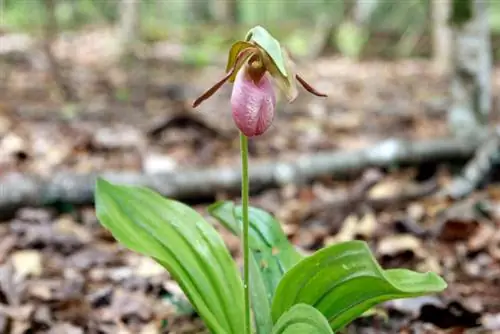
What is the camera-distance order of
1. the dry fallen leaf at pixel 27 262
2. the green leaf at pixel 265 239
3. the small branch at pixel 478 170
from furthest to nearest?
1. the small branch at pixel 478 170
2. the dry fallen leaf at pixel 27 262
3. the green leaf at pixel 265 239

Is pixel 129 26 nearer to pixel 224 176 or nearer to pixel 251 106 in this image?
pixel 224 176

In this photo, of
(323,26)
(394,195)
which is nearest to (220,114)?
(394,195)

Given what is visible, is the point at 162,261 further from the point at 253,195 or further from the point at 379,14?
the point at 379,14

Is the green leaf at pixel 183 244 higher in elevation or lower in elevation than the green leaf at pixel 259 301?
higher

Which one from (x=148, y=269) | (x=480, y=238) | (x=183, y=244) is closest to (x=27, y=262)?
(x=148, y=269)

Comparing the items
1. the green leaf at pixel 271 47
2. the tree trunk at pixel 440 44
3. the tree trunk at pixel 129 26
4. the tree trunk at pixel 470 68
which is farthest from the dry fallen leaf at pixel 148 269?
the tree trunk at pixel 129 26

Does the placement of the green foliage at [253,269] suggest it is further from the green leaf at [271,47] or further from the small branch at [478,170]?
the small branch at [478,170]

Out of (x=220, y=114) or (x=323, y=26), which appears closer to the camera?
(x=220, y=114)
